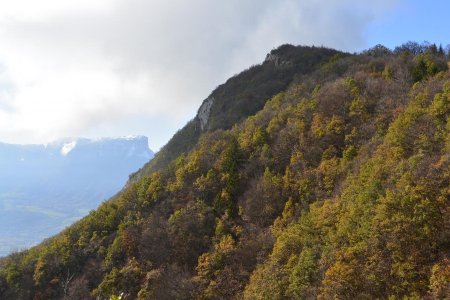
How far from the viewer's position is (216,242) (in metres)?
55.6

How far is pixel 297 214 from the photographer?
50562 millimetres

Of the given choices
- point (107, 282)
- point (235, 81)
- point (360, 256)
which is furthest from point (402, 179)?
point (235, 81)

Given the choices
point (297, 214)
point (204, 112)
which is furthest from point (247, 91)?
point (297, 214)

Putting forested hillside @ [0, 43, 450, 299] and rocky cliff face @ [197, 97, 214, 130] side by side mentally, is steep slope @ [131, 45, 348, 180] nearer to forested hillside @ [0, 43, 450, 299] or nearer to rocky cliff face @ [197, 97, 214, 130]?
rocky cliff face @ [197, 97, 214, 130]

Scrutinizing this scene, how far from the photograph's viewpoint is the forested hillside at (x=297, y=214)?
102ft

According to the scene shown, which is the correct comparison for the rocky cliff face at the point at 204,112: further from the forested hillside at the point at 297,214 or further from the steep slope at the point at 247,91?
the forested hillside at the point at 297,214

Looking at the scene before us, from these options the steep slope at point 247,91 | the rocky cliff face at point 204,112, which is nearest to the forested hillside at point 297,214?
the steep slope at point 247,91

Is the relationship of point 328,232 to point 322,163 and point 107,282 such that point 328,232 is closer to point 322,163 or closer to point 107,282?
point 322,163

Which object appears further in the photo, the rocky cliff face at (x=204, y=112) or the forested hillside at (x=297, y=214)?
the rocky cliff face at (x=204, y=112)

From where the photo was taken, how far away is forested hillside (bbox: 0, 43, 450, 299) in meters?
31.1

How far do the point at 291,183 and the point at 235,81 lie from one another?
76282 mm

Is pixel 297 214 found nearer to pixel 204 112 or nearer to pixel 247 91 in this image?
pixel 247 91

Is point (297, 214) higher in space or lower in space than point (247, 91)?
lower

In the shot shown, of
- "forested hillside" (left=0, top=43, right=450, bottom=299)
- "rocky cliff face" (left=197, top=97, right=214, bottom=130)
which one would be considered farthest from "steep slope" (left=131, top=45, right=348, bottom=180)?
"forested hillside" (left=0, top=43, right=450, bottom=299)
